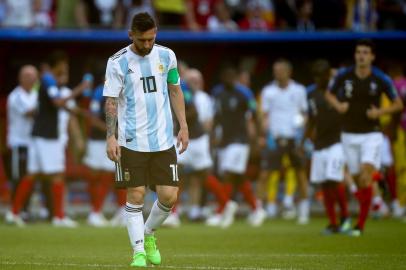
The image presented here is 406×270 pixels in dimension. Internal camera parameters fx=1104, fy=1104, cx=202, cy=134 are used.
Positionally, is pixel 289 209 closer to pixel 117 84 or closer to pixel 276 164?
pixel 276 164

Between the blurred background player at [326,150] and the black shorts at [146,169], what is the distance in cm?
620

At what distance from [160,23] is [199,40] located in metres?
1.02

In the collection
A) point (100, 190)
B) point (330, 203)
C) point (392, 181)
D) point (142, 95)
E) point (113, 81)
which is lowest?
point (392, 181)

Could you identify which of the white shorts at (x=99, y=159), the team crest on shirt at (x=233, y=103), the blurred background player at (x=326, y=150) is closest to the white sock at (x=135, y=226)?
the blurred background player at (x=326, y=150)

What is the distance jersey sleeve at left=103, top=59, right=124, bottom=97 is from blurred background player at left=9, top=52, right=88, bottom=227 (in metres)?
8.75

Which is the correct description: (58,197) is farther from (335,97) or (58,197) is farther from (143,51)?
(143,51)

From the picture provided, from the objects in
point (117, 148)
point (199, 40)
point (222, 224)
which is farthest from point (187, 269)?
point (199, 40)

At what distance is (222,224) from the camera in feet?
64.0

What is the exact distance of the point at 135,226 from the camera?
409 inches

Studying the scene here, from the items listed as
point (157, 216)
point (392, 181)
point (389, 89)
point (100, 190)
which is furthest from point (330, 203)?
point (157, 216)

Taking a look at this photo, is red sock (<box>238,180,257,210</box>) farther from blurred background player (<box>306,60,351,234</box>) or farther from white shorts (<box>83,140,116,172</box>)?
blurred background player (<box>306,60,351,234</box>)

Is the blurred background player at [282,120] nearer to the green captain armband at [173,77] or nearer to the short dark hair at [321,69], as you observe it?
the short dark hair at [321,69]

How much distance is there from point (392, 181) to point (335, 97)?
682cm

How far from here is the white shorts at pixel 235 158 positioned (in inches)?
806
